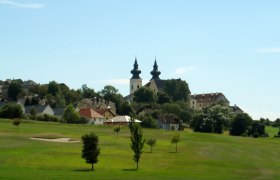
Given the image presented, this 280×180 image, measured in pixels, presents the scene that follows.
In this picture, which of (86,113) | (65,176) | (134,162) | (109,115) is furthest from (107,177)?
(109,115)

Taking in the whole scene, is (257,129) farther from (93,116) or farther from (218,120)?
(93,116)

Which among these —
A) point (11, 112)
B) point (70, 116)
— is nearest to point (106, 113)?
point (70, 116)

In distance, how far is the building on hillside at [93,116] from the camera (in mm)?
158750

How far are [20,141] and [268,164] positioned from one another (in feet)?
112

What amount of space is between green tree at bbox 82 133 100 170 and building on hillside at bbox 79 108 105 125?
10167 cm

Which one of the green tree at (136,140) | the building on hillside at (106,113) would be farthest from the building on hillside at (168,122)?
the green tree at (136,140)

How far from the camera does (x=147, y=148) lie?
78.4 metres

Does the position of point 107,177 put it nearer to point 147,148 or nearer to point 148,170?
point 148,170

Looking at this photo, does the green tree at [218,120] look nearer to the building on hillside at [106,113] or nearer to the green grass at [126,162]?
the building on hillside at [106,113]

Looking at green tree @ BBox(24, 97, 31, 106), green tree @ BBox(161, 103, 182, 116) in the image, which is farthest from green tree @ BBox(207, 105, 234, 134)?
green tree @ BBox(24, 97, 31, 106)

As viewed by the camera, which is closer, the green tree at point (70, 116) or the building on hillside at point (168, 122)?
the green tree at point (70, 116)

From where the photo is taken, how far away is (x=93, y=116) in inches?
6319

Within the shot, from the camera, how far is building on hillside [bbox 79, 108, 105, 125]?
521 ft

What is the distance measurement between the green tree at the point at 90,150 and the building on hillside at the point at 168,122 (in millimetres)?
103265
